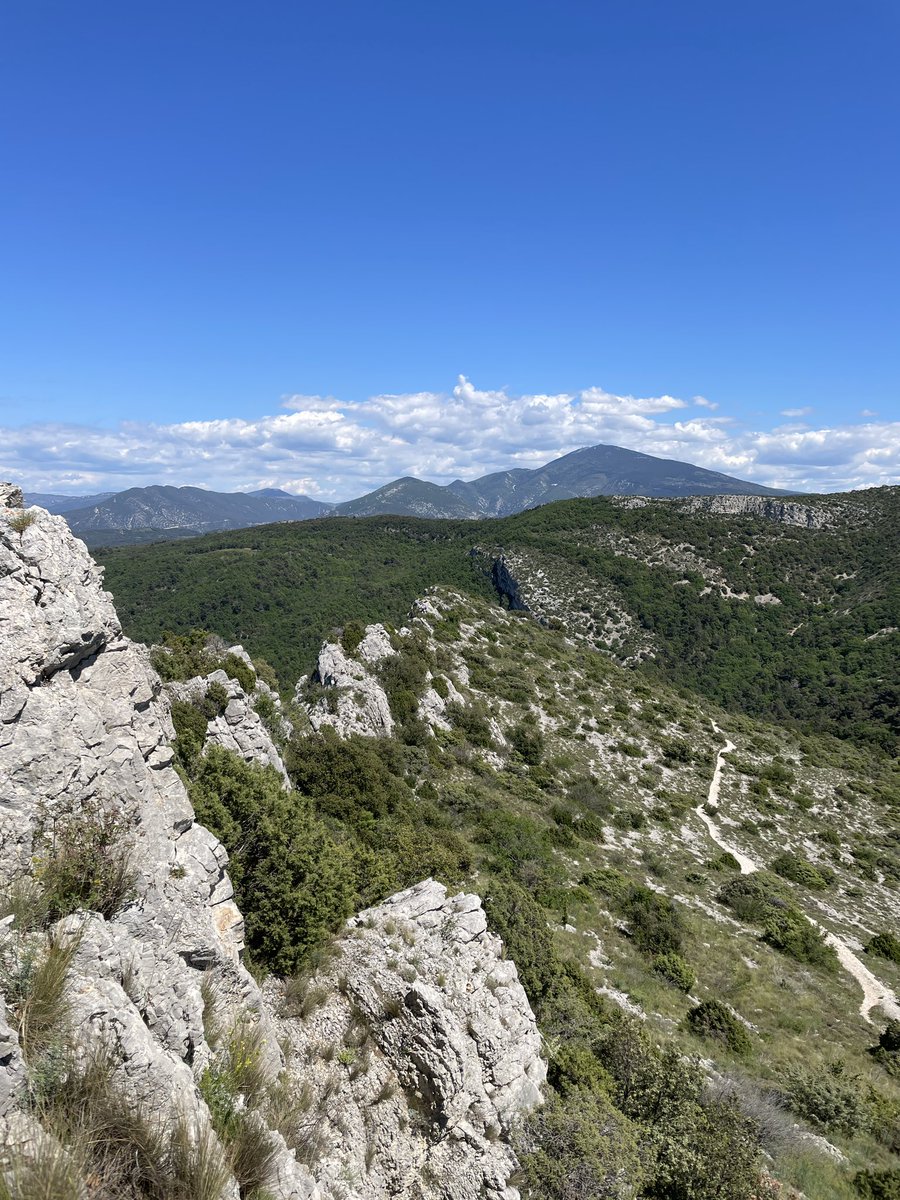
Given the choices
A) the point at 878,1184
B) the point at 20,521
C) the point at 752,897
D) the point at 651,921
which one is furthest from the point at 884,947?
the point at 20,521

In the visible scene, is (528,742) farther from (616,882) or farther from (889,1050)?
(889,1050)

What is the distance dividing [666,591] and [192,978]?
102m

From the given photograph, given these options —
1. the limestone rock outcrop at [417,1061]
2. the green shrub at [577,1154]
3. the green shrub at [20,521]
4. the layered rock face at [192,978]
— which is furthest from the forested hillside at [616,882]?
the green shrub at [20,521]

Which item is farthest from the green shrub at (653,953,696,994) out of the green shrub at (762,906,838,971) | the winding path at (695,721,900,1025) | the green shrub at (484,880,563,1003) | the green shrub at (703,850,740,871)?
the green shrub at (703,850,740,871)

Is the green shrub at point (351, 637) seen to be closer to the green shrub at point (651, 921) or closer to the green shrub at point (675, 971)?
the green shrub at point (651, 921)

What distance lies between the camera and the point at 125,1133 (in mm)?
4281


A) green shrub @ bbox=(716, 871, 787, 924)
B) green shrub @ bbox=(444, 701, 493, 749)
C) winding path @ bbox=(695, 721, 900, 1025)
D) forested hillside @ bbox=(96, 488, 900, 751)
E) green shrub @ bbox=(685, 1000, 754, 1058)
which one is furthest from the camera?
forested hillside @ bbox=(96, 488, 900, 751)

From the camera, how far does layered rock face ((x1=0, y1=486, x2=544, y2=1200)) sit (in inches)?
219

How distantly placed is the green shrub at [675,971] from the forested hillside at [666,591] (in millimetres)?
54849

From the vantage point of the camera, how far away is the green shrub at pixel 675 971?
62.7 feet

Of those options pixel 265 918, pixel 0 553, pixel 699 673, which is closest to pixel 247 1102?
pixel 265 918

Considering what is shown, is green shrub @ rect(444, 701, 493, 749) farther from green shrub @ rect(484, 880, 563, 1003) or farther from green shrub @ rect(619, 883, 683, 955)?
green shrub @ rect(484, 880, 563, 1003)

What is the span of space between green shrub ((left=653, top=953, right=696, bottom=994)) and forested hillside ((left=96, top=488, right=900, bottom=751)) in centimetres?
5485

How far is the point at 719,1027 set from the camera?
653 inches
